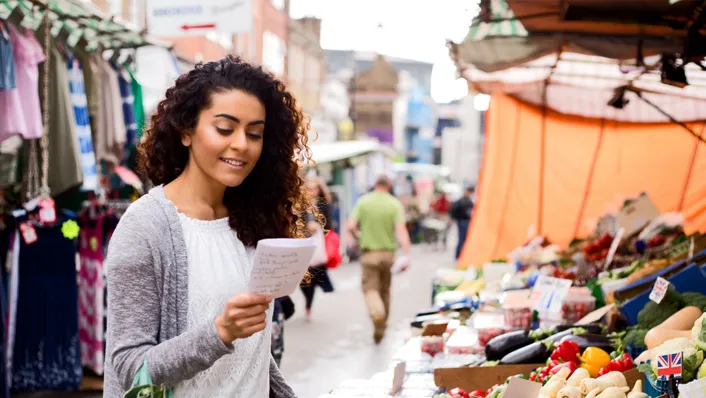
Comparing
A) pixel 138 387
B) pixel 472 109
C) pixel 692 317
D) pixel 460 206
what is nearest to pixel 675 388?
pixel 692 317

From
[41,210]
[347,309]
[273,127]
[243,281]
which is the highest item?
[273,127]

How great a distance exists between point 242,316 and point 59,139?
5255mm

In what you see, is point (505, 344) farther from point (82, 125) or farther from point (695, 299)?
point (82, 125)

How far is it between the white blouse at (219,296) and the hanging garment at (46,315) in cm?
505

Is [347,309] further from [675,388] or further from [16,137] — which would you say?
[675,388]

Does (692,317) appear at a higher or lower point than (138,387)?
lower

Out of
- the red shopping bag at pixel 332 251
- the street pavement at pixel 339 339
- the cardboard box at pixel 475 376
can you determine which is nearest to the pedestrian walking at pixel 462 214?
the street pavement at pixel 339 339

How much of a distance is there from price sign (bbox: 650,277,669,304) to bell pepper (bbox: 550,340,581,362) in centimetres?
55

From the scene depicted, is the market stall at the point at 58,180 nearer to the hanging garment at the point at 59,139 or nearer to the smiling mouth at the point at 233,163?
the hanging garment at the point at 59,139

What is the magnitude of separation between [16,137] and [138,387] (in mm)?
5200

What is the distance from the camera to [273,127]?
2.52 meters

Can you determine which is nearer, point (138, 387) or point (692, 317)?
point (138, 387)

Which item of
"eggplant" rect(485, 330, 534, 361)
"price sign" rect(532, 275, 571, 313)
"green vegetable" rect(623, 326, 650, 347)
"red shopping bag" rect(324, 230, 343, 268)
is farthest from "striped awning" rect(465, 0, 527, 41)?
"red shopping bag" rect(324, 230, 343, 268)

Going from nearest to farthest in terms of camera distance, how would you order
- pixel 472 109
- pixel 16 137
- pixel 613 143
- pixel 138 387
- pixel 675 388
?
pixel 138 387 < pixel 675 388 < pixel 16 137 < pixel 613 143 < pixel 472 109
